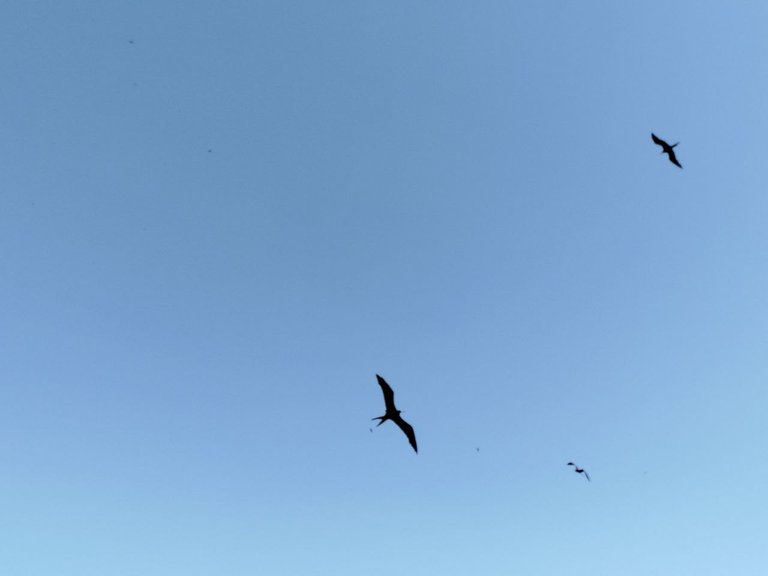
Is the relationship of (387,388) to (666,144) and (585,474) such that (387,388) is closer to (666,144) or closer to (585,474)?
(585,474)

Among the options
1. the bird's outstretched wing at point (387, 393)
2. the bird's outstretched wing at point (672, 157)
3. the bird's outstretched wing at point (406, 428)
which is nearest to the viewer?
the bird's outstretched wing at point (387, 393)

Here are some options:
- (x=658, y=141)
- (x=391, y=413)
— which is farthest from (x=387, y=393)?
(x=658, y=141)

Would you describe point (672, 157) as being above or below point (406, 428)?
above

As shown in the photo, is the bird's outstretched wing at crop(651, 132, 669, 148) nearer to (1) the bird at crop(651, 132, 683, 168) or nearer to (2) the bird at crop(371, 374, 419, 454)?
(1) the bird at crop(651, 132, 683, 168)

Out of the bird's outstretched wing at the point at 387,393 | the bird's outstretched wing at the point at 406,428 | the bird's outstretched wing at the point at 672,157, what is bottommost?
the bird's outstretched wing at the point at 406,428

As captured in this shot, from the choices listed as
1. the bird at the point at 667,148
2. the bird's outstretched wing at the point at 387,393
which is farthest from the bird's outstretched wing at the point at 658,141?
the bird's outstretched wing at the point at 387,393

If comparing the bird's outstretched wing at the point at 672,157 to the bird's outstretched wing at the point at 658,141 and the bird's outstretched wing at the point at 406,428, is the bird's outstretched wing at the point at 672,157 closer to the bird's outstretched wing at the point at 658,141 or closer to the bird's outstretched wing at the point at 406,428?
the bird's outstretched wing at the point at 658,141

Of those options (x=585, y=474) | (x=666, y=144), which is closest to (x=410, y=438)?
(x=585, y=474)

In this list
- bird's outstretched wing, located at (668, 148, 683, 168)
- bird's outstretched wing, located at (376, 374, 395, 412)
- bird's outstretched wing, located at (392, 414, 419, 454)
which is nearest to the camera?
bird's outstretched wing, located at (376, 374, 395, 412)

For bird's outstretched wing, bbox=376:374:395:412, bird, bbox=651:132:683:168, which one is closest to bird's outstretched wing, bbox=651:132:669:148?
bird, bbox=651:132:683:168

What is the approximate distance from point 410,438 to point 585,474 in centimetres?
2061

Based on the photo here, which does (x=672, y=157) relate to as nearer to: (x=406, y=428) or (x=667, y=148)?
(x=667, y=148)

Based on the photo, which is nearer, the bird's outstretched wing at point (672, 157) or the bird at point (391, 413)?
the bird at point (391, 413)

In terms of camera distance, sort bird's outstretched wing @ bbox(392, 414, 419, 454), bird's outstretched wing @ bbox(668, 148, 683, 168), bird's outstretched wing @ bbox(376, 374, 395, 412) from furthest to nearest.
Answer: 1. bird's outstretched wing @ bbox(668, 148, 683, 168)
2. bird's outstretched wing @ bbox(392, 414, 419, 454)
3. bird's outstretched wing @ bbox(376, 374, 395, 412)
